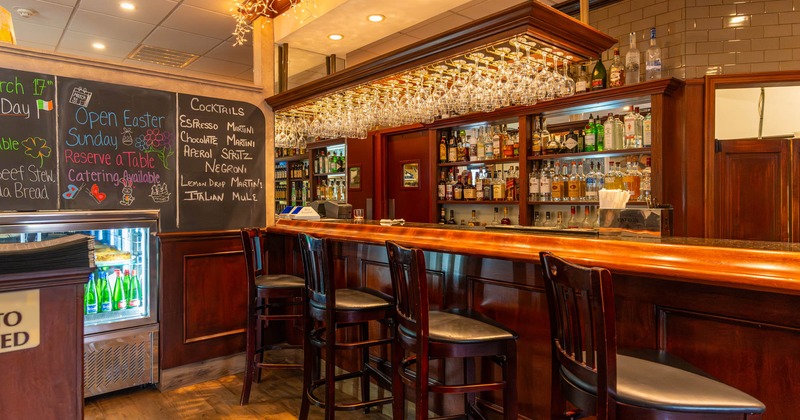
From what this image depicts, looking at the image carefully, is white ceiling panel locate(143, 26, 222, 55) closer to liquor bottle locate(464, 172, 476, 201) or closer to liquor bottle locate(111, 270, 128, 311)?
liquor bottle locate(111, 270, 128, 311)

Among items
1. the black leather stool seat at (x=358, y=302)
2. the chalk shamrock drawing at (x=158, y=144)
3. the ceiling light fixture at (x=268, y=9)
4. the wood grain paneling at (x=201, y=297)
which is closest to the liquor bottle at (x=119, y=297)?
the wood grain paneling at (x=201, y=297)

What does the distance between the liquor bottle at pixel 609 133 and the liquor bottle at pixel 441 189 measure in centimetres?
186

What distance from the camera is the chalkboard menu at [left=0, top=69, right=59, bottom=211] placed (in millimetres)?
2805

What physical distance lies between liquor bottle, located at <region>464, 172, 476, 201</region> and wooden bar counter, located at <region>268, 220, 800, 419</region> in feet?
8.46

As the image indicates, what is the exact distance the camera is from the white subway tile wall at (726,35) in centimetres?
362

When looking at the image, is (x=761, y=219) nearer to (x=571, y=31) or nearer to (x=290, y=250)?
(x=571, y=31)

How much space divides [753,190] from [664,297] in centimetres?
274

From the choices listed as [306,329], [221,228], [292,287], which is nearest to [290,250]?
[221,228]

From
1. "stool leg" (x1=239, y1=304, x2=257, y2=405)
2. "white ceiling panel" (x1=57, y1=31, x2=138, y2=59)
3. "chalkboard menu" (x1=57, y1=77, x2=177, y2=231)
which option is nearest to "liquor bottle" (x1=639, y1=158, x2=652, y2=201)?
"stool leg" (x1=239, y1=304, x2=257, y2=405)

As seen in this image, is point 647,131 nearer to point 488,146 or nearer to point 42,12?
point 488,146

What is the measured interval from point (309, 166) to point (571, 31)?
4.92 metres

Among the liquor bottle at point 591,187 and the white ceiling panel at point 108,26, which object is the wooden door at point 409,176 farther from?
the white ceiling panel at point 108,26

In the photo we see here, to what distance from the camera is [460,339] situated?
1.79 metres

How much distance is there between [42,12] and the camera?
4566 mm
